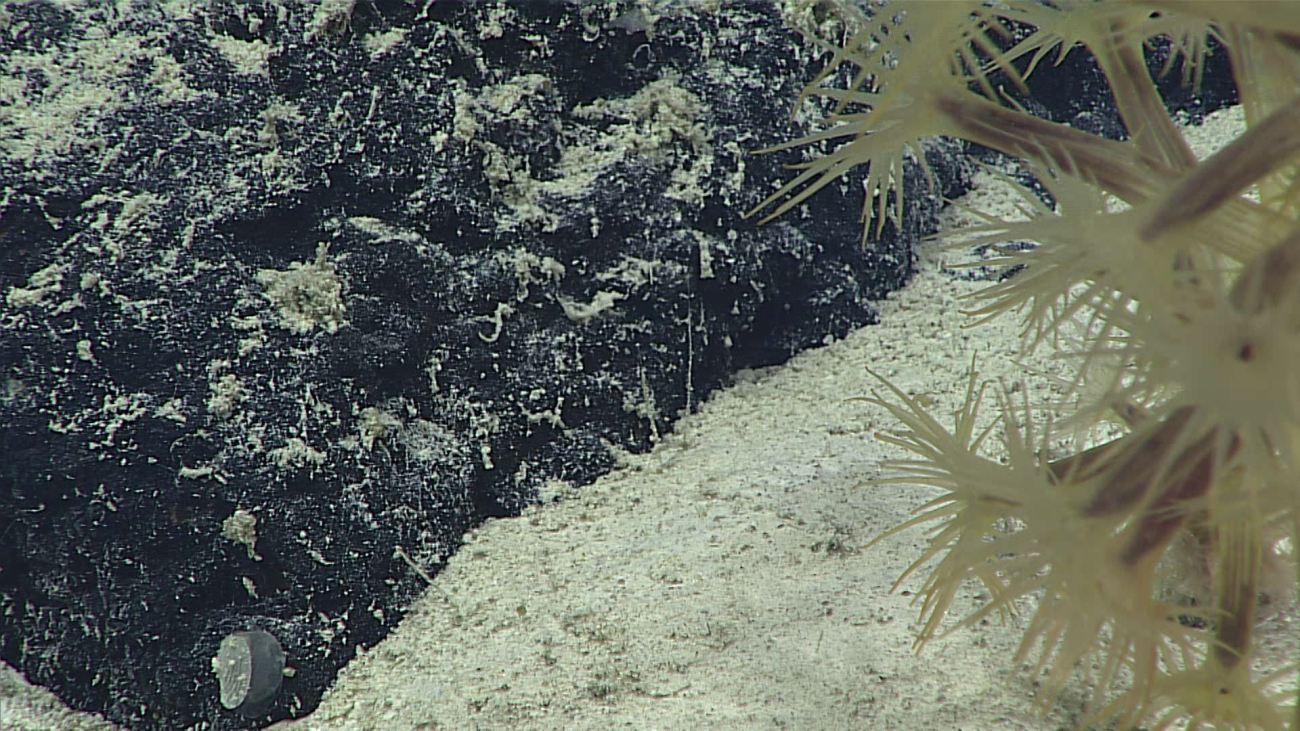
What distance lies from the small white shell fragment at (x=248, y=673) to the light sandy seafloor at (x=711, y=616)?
0.10m

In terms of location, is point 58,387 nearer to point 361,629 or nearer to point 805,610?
point 361,629

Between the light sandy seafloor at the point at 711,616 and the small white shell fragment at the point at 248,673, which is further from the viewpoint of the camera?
the small white shell fragment at the point at 248,673

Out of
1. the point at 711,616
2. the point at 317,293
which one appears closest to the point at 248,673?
the point at 317,293

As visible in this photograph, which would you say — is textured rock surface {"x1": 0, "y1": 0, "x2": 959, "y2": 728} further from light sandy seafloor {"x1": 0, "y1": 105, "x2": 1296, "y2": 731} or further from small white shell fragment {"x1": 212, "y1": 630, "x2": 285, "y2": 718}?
light sandy seafloor {"x1": 0, "y1": 105, "x2": 1296, "y2": 731}

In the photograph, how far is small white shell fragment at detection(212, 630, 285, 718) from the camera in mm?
1623

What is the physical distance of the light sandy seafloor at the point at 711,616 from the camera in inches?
56.7

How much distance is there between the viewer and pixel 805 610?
1.66 m

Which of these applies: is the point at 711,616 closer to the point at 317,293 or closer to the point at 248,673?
the point at 248,673

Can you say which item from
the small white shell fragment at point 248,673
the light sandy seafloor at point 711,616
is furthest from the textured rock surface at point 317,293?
the light sandy seafloor at point 711,616

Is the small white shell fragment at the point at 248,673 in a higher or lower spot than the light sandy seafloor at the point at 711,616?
lower

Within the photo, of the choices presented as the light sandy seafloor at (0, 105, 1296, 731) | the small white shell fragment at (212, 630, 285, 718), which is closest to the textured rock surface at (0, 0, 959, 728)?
the small white shell fragment at (212, 630, 285, 718)

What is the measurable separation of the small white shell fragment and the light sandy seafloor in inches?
3.9

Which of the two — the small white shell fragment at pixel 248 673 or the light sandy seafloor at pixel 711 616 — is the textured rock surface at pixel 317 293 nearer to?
the small white shell fragment at pixel 248 673

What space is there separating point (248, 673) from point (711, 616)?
104cm
